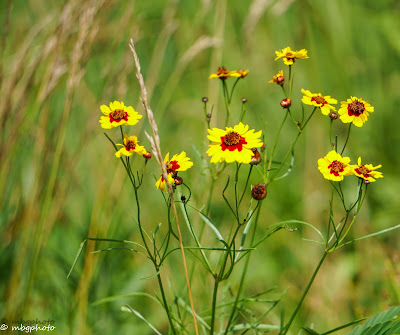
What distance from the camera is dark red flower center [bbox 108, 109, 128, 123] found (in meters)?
0.99

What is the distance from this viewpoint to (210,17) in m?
2.99

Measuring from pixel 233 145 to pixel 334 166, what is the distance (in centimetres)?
23

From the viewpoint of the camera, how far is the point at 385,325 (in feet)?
3.17

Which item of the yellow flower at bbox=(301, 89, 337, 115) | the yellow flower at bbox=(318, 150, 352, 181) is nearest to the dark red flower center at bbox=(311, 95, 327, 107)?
the yellow flower at bbox=(301, 89, 337, 115)

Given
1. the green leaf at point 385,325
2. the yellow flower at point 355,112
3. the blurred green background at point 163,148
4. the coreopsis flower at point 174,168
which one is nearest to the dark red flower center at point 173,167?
the coreopsis flower at point 174,168

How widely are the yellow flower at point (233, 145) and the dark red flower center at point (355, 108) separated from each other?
10.0 inches

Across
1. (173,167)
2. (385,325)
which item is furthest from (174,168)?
(385,325)

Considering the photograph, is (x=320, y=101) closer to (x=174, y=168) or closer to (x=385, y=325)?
(x=174, y=168)

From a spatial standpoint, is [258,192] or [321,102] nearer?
[258,192]

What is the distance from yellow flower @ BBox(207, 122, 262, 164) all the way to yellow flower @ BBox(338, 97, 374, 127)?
0.23 m

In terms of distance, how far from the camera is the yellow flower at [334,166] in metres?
0.94

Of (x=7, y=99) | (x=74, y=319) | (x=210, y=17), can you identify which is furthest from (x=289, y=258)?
(x=210, y=17)

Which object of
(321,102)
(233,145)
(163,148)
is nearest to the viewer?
(233,145)

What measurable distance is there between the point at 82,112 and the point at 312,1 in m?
1.45
